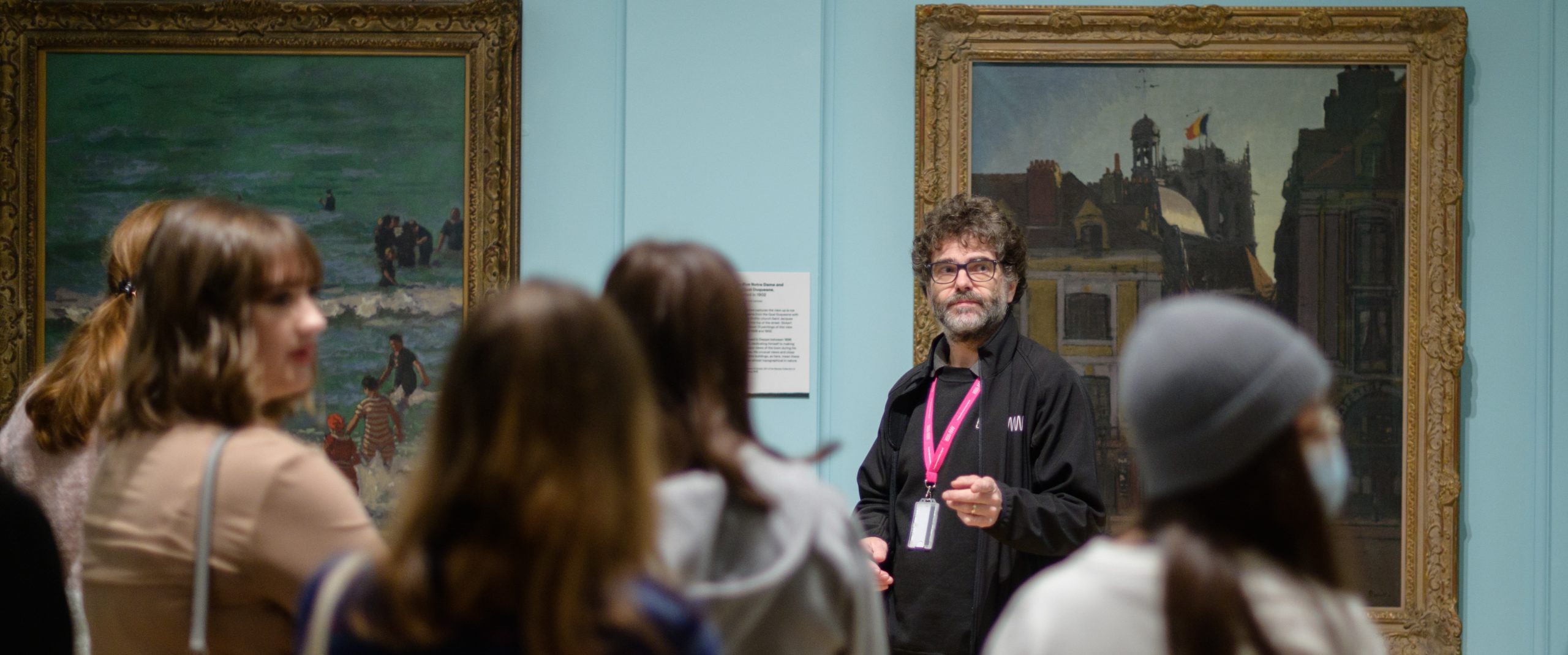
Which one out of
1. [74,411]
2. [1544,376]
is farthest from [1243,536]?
[1544,376]

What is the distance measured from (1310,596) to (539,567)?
38.7 inches

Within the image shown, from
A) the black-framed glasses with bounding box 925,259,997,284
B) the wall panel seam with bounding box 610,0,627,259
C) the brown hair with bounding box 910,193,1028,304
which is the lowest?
the black-framed glasses with bounding box 925,259,997,284

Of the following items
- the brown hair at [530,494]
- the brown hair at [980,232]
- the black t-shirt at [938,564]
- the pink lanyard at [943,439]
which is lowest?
the black t-shirt at [938,564]

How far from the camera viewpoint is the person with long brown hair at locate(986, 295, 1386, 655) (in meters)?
1.44

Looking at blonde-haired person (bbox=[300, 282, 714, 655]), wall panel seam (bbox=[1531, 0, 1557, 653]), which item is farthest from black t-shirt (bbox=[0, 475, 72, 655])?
wall panel seam (bbox=[1531, 0, 1557, 653])

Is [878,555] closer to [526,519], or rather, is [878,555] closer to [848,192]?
[848,192]

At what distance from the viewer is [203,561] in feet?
5.56

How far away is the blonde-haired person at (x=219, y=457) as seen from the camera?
1.71 meters

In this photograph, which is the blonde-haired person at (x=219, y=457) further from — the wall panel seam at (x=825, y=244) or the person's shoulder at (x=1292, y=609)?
the wall panel seam at (x=825, y=244)

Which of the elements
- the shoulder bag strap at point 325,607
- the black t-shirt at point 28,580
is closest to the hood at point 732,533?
the shoulder bag strap at point 325,607

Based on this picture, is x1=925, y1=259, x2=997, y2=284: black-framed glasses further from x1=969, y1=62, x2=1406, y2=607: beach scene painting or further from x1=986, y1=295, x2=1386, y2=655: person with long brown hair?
x1=986, y1=295, x2=1386, y2=655: person with long brown hair

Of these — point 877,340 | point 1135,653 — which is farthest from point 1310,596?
point 877,340

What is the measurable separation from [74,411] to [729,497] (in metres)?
1.85

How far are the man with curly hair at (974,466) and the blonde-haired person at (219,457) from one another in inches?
73.4
